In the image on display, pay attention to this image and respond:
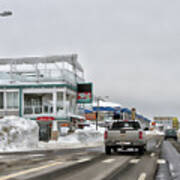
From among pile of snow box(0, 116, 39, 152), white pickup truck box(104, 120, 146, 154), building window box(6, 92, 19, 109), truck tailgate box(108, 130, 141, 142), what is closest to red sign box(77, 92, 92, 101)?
building window box(6, 92, 19, 109)

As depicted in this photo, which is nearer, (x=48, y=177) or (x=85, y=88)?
(x=48, y=177)

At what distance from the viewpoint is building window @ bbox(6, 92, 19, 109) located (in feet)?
176

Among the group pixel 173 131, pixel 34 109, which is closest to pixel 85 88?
pixel 34 109

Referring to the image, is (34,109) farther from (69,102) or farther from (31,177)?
(31,177)

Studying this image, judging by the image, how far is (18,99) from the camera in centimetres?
5388

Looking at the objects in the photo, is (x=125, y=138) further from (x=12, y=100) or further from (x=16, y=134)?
(x=12, y=100)

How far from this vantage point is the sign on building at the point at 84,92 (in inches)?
2291

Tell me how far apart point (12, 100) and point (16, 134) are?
26367mm

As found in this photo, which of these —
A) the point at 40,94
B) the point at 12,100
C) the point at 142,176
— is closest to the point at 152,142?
the point at 40,94

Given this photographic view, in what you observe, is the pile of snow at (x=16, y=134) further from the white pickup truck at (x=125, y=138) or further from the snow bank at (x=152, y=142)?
the snow bank at (x=152, y=142)

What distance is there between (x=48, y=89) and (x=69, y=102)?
3646 mm

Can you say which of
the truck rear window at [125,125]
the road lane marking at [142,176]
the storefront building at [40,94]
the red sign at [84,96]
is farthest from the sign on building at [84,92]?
the road lane marking at [142,176]

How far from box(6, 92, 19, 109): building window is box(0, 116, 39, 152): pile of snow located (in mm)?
23904

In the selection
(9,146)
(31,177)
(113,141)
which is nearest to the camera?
(31,177)
